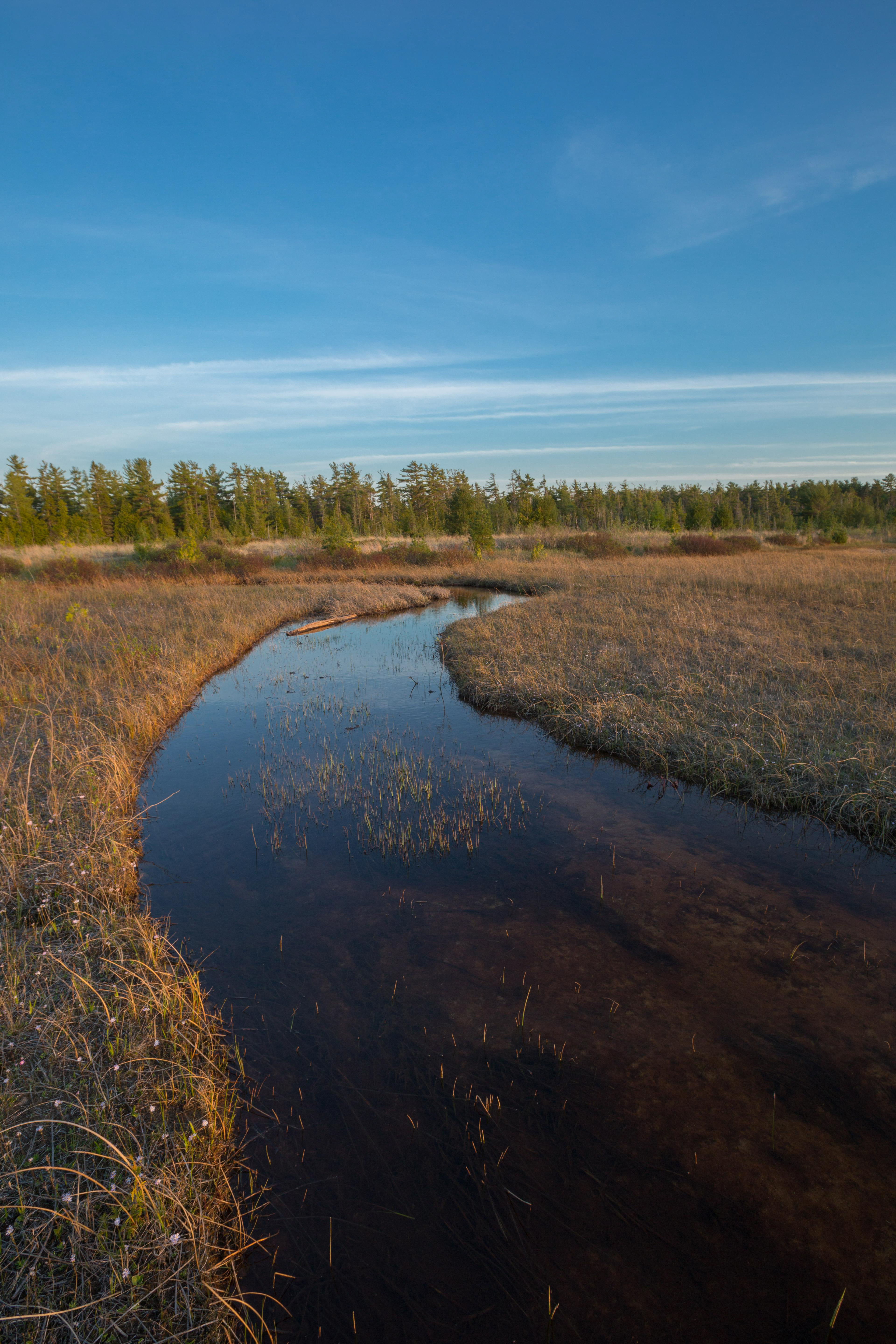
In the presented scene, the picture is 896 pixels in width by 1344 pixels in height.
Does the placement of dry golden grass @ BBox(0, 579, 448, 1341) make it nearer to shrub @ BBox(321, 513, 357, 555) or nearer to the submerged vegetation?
the submerged vegetation

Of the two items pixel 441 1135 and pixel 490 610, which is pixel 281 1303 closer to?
pixel 441 1135

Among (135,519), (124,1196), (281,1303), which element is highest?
(135,519)

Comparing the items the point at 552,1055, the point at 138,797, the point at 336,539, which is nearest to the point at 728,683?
the point at 552,1055

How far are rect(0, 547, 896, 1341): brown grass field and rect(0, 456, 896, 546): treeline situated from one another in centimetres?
2849

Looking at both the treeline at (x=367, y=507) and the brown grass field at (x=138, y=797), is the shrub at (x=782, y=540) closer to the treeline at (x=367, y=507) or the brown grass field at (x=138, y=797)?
the treeline at (x=367, y=507)

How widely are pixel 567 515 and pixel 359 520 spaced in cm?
3113

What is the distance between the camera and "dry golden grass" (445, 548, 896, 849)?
295 inches

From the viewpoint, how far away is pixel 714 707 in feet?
32.0

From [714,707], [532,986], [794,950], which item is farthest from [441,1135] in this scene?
[714,707]

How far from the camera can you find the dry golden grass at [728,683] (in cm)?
749

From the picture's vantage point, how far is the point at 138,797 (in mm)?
8406

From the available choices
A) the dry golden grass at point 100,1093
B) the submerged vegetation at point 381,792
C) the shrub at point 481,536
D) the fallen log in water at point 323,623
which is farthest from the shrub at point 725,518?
the dry golden grass at point 100,1093

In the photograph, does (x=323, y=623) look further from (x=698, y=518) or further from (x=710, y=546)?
(x=698, y=518)

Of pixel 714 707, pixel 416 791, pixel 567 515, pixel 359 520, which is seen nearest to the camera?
pixel 416 791
